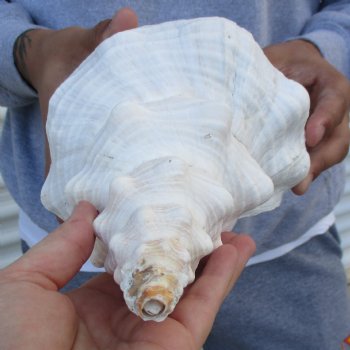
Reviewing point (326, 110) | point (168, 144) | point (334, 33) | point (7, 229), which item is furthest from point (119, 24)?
point (7, 229)

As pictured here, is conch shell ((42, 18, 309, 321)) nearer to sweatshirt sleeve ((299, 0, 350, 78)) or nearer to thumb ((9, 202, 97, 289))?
thumb ((9, 202, 97, 289))

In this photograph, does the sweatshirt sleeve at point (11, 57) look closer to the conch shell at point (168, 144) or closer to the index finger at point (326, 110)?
the conch shell at point (168, 144)

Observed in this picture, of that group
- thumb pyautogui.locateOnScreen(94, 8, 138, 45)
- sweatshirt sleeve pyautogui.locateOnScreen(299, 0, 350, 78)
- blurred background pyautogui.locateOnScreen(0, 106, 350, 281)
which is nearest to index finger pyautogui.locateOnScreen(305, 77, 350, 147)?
sweatshirt sleeve pyautogui.locateOnScreen(299, 0, 350, 78)

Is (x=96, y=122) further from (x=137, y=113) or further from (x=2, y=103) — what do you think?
(x=2, y=103)

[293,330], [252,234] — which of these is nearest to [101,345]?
[252,234]

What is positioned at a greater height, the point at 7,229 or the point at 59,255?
the point at 59,255

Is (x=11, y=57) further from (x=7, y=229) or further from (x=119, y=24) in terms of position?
(x=7, y=229)
